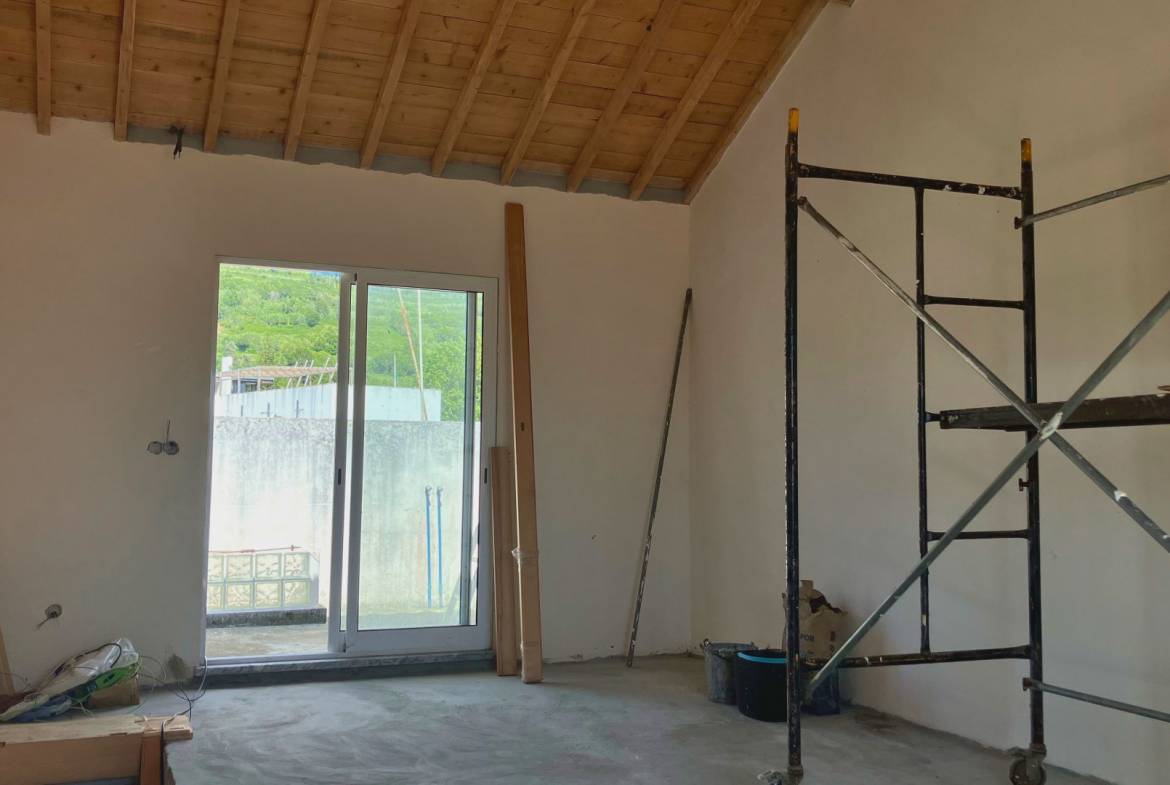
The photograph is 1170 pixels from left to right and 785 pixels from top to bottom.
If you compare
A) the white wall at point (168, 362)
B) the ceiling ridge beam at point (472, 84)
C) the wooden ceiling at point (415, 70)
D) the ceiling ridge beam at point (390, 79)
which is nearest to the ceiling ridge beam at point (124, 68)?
the wooden ceiling at point (415, 70)

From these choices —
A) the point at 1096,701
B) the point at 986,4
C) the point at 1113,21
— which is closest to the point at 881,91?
the point at 986,4

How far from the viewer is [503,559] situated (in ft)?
17.2

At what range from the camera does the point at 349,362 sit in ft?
17.1

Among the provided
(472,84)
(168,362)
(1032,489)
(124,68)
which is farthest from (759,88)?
(168,362)

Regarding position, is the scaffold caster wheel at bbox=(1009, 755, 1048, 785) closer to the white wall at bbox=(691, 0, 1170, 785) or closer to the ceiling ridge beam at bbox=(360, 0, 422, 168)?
the white wall at bbox=(691, 0, 1170, 785)

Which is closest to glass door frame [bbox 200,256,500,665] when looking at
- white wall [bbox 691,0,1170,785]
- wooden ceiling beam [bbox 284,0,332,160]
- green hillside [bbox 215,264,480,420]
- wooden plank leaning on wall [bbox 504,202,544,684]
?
wooden plank leaning on wall [bbox 504,202,544,684]

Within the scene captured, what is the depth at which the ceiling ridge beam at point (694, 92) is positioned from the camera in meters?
4.64

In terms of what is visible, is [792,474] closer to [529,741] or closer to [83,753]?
[529,741]

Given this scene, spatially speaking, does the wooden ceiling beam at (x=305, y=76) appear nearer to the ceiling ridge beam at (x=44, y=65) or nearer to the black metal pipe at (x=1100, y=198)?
the ceiling ridge beam at (x=44, y=65)

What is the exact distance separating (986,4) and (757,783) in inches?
123

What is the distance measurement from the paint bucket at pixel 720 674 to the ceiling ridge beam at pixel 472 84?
3.01 m

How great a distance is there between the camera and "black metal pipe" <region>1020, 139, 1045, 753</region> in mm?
3025

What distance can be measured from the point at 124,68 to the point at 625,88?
2459 millimetres

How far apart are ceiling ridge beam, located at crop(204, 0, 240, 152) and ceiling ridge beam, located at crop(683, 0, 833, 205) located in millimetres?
2691
